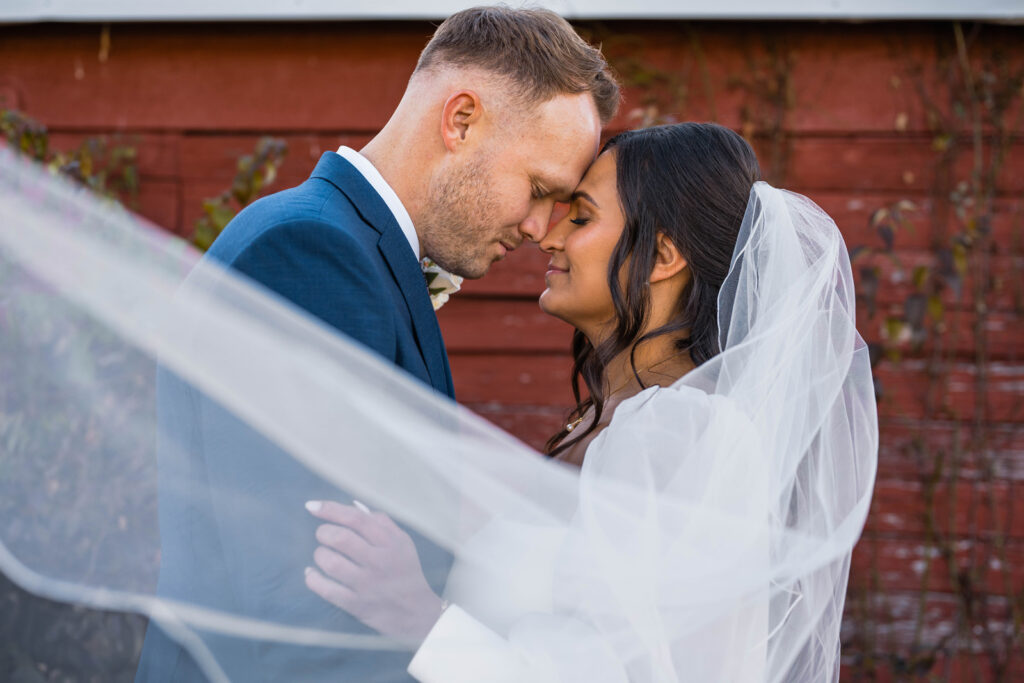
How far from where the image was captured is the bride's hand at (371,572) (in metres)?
1.24

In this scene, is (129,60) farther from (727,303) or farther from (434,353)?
(727,303)

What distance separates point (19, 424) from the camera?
117cm

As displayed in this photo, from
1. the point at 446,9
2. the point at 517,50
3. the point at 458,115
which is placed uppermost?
the point at 446,9

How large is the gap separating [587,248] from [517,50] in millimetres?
445

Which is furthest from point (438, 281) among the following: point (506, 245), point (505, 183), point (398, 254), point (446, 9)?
point (446, 9)

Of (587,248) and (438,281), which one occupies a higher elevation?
(587,248)

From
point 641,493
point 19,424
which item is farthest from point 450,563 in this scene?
point 19,424

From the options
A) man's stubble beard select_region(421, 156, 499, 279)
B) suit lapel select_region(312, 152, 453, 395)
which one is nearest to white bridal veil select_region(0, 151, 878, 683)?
suit lapel select_region(312, 152, 453, 395)

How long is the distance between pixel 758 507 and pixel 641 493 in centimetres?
21

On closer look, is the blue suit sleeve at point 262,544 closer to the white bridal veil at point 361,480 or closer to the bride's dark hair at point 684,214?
the white bridal veil at point 361,480

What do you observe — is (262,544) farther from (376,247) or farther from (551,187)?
(551,187)

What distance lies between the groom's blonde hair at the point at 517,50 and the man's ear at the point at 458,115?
0.08 meters

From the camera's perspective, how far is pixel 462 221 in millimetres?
1729

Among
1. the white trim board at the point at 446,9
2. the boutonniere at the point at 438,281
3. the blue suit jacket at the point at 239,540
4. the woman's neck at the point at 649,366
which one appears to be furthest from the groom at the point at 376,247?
the white trim board at the point at 446,9
